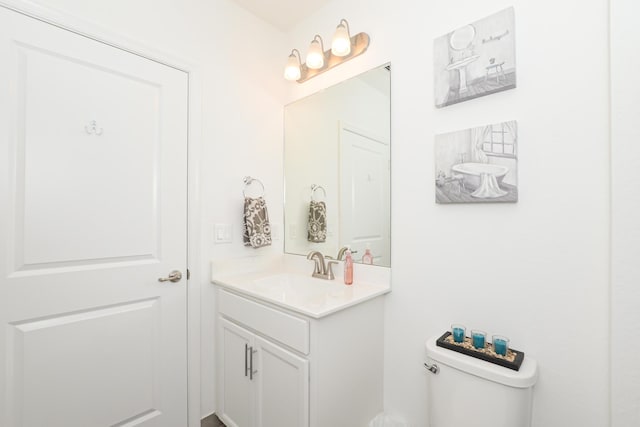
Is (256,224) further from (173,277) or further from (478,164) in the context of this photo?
(478,164)

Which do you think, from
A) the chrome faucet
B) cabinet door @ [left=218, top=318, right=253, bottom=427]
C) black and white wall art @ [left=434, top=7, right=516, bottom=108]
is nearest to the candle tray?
the chrome faucet

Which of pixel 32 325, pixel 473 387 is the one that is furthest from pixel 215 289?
pixel 473 387

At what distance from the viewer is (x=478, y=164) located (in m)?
1.20

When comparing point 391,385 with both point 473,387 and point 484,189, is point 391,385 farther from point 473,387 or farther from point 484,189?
point 484,189

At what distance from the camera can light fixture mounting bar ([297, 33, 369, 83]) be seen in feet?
5.28

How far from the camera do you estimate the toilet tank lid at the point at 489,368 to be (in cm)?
97

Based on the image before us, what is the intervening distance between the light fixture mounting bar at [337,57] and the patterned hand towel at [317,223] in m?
0.85

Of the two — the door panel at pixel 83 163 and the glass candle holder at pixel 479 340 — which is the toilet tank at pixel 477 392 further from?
the door panel at pixel 83 163

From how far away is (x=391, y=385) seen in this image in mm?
1496

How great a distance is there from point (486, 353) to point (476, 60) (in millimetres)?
1180

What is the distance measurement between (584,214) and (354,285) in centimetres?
101

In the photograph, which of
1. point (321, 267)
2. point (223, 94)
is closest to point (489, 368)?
point (321, 267)

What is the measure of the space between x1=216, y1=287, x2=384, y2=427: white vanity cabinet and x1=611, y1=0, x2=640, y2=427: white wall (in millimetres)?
873

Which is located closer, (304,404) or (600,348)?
(600,348)
